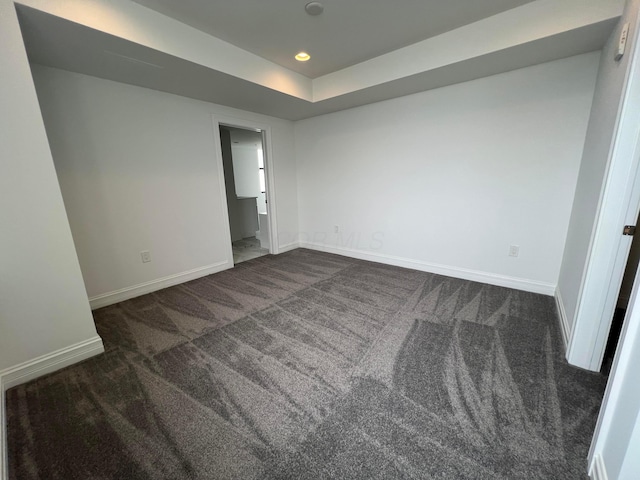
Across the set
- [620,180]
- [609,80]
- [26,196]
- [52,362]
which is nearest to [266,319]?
[52,362]

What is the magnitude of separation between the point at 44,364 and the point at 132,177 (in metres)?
1.86

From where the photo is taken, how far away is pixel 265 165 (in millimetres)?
4230

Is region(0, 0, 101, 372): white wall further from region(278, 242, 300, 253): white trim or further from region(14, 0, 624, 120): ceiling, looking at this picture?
region(278, 242, 300, 253): white trim

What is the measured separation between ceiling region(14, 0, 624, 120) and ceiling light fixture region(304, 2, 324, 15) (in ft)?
0.17

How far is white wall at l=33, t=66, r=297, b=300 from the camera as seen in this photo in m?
2.39

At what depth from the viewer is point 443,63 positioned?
7.95 ft

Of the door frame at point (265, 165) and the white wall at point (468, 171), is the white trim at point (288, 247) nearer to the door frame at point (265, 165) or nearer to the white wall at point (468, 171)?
the door frame at point (265, 165)

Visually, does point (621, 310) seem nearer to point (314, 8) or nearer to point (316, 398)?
point (316, 398)

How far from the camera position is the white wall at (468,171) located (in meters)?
2.47

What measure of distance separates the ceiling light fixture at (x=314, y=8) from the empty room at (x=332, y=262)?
2cm

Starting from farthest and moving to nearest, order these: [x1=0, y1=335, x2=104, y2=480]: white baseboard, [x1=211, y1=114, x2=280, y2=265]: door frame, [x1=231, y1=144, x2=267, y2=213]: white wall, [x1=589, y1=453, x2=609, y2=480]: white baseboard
Answer: [x1=231, y1=144, x2=267, y2=213]: white wall
[x1=211, y1=114, x2=280, y2=265]: door frame
[x1=0, y1=335, x2=104, y2=480]: white baseboard
[x1=589, y1=453, x2=609, y2=480]: white baseboard

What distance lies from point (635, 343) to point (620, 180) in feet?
3.33

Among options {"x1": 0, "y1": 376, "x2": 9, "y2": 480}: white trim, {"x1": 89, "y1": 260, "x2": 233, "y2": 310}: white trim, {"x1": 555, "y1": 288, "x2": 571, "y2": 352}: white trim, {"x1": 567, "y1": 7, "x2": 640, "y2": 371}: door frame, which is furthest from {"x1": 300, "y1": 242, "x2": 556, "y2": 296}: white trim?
{"x1": 0, "y1": 376, "x2": 9, "y2": 480}: white trim

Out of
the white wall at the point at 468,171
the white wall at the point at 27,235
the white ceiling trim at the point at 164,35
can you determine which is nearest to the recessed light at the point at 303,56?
the white ceiling trim at the point at 164,35
